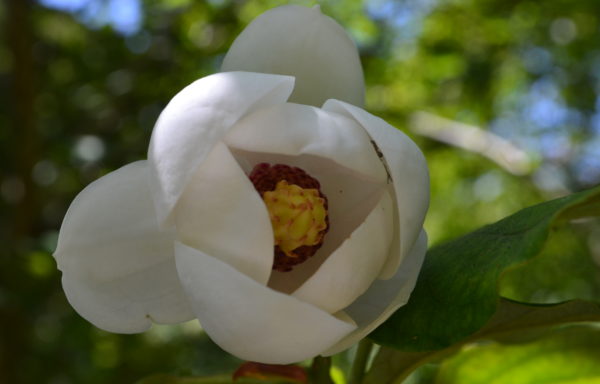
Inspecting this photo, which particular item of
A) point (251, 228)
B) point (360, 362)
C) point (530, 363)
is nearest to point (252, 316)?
point (251, 228)

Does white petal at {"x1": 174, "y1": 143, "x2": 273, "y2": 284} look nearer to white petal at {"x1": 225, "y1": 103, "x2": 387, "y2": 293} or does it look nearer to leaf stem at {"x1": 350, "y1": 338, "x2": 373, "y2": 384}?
white petal at {"x1": 225, "y1": 103, "x2": 387, "y2": 293}

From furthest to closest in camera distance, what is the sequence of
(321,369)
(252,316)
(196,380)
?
(196,380), (321,369), (252,316)

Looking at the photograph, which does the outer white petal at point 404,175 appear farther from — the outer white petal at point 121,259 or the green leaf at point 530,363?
the green leaf at point 530,363

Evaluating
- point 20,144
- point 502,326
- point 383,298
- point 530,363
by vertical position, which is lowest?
point 20,144

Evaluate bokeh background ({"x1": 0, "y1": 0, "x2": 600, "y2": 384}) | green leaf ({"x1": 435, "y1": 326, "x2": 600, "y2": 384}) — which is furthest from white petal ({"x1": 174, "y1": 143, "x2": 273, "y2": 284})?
bokeh background ({"x1": 0, "y1": 0, "x2": 600, "y2": 384})

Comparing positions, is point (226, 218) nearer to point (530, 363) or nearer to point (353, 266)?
point (353, 266)

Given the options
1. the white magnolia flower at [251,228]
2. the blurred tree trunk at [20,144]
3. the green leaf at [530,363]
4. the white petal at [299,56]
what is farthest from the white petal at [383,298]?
the blurred tree trunk at [20,144]

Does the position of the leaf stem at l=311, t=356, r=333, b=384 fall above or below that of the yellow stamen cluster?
below
